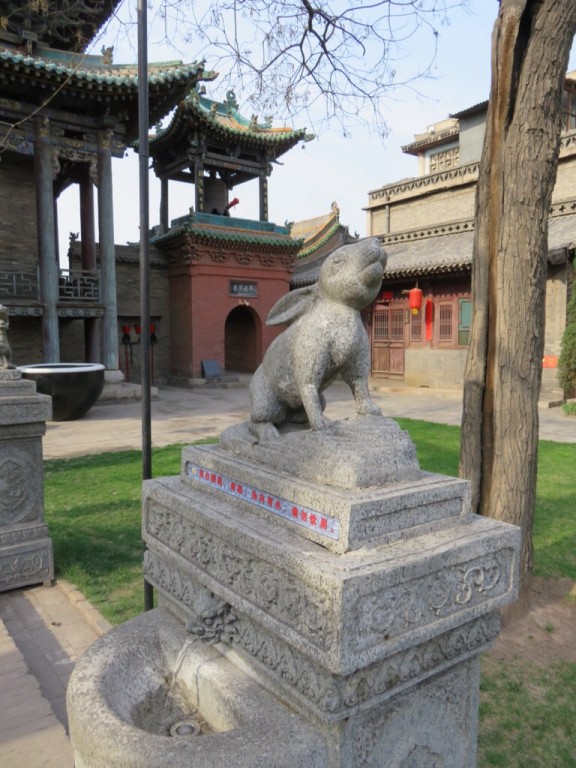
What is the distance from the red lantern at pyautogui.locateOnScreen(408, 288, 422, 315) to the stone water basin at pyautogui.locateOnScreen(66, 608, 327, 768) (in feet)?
46.8

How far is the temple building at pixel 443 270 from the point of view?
44.0ft

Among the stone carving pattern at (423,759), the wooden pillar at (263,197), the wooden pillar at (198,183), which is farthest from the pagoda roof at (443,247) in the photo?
the stone carving pattern at (423,759)

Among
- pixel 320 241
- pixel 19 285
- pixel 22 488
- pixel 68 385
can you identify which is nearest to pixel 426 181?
pixel 320 241

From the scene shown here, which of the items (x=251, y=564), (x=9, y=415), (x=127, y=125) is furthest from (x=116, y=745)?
(x=127, y=125)

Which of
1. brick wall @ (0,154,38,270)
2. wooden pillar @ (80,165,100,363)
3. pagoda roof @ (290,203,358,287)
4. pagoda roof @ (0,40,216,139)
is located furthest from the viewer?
pagoda roof @ (290,203,358,287)

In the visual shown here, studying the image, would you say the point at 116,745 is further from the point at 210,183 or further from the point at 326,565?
the point at 210,183

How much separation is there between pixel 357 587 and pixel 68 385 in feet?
32.2

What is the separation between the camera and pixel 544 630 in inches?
136

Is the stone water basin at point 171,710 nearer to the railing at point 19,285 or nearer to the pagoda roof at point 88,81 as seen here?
the pagoda roof at point 88,81

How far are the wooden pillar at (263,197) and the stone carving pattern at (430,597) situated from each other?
17.8 metres

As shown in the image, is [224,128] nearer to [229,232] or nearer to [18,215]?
[229,232]

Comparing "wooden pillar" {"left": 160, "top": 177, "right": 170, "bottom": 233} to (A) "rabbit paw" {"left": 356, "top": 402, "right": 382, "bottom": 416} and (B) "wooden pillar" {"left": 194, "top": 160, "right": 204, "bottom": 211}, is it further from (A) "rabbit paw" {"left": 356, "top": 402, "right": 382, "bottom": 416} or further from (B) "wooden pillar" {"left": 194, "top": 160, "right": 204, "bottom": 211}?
(A) "rabbit paw" {"left": 356, "top": 402, "right": 382, "bottom": 416}

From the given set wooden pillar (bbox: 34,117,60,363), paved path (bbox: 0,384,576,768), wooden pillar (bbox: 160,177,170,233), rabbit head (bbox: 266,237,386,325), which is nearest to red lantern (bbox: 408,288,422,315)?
wooden pillar (bbox: 160,177,170,233)

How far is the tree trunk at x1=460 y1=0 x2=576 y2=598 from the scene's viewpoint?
3297mm
